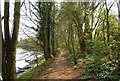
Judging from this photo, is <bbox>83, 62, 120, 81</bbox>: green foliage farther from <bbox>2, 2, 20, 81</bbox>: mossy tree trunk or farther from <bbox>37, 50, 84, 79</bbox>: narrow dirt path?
<bbox>2, 2, 20, 81</bbox>: mossy tree trunk

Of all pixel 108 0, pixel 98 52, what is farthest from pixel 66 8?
pixel 98 52

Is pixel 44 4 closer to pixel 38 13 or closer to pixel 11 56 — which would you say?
pixel 38 13

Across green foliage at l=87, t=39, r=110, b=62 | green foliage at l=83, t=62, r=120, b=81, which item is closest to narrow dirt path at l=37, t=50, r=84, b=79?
green foliage at l=83, t=62, r=120, b=81

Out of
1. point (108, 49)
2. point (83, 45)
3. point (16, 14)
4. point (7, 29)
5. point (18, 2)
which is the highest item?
point (18, 2)

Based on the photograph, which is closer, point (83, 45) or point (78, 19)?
point (78, 19)

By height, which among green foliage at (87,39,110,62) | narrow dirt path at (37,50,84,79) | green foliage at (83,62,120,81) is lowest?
narrow dirt path at (37,50,84,79)

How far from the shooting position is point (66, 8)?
25.1 feet

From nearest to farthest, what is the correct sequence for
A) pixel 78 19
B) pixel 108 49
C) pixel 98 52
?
pixel 108 49, pixel 98 52, pixel 78 19

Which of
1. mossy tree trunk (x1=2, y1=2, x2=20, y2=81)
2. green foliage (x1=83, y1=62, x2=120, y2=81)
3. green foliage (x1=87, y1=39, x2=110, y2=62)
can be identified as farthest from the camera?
green foliage (x1=87, y1=39, x2=110, y2=62)

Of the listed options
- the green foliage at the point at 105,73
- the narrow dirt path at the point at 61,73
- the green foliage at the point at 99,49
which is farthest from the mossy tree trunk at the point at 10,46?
the green foliage at the point at 99,49

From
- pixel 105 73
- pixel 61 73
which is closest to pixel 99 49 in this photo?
pixel 105 73

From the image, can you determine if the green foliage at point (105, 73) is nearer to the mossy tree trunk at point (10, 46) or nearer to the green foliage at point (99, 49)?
the green foliage at point (99, 49)

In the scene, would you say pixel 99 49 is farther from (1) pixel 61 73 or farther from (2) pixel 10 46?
(2) pixel 10 46

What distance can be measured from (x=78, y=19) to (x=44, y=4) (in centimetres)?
485
